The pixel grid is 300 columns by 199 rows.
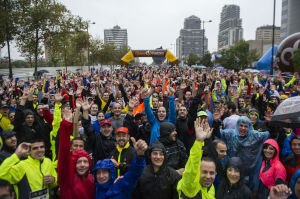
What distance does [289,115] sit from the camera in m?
3.19

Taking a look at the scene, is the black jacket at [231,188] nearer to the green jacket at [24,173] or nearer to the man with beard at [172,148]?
the man with beard at [172,148]

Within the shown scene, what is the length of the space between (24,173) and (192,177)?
1925 mm

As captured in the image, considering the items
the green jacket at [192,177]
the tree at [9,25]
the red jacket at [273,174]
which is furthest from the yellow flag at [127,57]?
the green jacket at [192,177]

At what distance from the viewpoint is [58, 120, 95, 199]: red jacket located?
2568mm

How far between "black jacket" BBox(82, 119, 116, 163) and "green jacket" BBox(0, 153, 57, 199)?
0.99m

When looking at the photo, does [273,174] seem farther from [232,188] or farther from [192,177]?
[192,177]

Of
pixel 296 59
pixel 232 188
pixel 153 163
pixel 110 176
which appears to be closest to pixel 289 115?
pixel 232 188

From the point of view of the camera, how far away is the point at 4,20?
13.9 m

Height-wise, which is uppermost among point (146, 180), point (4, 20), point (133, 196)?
point (4, 20)

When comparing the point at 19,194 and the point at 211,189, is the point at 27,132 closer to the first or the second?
the point at 19,194

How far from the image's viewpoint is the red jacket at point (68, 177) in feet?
8.43

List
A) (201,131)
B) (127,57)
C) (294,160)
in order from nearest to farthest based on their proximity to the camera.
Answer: (201,131), (294,160), (127,57)

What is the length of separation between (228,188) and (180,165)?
803 millimetres

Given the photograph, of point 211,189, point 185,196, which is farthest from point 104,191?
point 211,189
